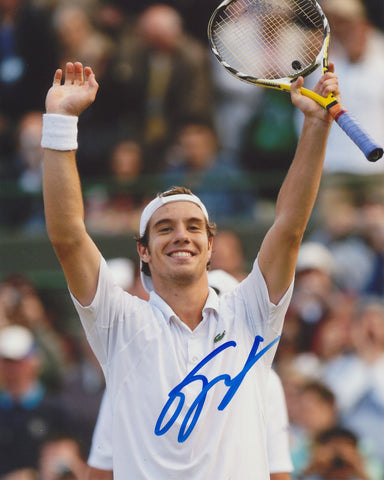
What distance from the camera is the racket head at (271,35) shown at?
13.4ft

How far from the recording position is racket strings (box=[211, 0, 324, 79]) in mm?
4312

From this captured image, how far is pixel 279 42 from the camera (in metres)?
5.31

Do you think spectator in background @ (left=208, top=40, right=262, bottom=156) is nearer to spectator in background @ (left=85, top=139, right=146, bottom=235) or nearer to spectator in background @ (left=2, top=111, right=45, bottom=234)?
spectator in background @ (left=85, top=139, right=146, bottom=235)

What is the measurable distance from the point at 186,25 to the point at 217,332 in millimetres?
5846

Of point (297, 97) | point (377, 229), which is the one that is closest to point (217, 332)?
point (297, 97)

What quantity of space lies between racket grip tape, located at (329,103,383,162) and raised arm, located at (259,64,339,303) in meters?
0.06

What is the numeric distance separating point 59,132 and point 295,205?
906 millimetres

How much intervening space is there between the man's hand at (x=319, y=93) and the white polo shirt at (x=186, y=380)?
2.05 ft

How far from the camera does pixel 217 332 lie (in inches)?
148

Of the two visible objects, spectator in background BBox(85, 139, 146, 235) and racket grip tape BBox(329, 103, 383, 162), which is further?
spectator in background BBox(85, 139, 146, 235)

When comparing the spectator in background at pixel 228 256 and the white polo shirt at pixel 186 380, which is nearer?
the white polo shirt at pixel 186 380

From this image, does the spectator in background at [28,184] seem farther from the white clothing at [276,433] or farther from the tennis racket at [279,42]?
the white clothing at [276,433]
